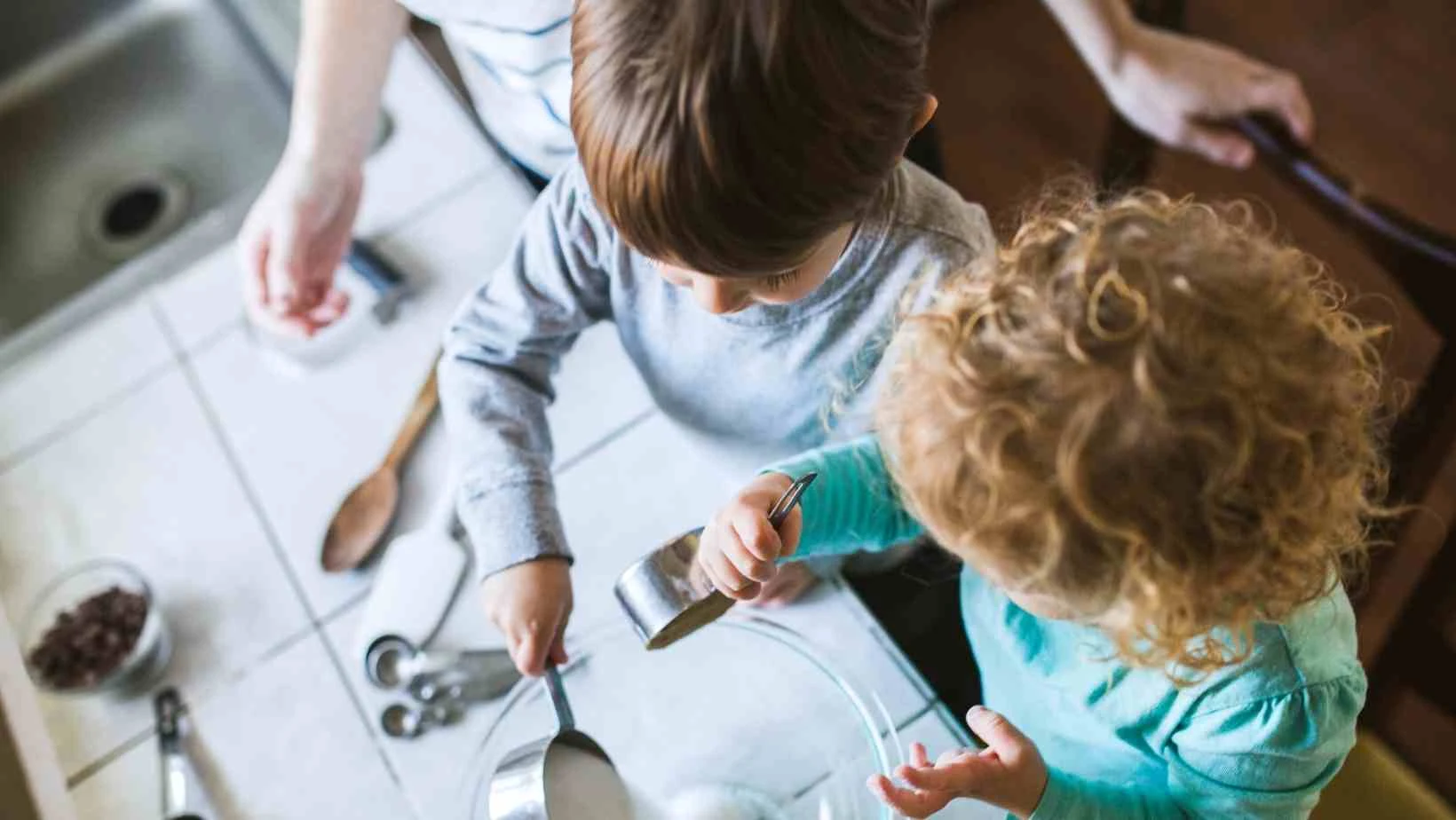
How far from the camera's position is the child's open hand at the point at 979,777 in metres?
0.57

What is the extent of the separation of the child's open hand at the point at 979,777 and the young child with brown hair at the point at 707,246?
21 cm

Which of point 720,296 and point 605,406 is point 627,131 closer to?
point 720,296

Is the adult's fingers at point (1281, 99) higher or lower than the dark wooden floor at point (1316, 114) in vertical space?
higher

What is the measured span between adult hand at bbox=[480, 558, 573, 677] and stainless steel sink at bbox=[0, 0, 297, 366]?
776 mm

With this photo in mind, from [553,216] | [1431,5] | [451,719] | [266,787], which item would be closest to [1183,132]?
[1431,5]

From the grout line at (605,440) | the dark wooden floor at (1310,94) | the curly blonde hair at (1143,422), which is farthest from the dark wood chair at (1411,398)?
the grout line at (605,440)

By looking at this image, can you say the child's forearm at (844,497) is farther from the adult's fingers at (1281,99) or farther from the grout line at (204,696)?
the adult's fingers at (1281,99)

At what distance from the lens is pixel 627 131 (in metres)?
0.51

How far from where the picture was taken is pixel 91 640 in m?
0.82

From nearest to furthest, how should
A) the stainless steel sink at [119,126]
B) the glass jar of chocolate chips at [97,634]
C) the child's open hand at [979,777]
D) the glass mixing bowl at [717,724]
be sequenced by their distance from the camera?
the child's open hand at [979,777] < the glass mixing bowl at [717,724] < the glass jar of chocolate chips at [97,634] < the stainless steel sink at [119,126]

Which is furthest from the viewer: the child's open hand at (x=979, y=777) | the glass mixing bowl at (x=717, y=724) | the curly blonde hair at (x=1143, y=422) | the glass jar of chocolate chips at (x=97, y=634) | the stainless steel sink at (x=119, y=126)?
the stainless steel sink at (x=119, y=126)

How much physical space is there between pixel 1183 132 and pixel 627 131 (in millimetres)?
701

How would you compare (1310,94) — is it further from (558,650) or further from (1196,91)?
(558,650)

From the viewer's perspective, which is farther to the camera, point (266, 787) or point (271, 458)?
point (271, 458)
